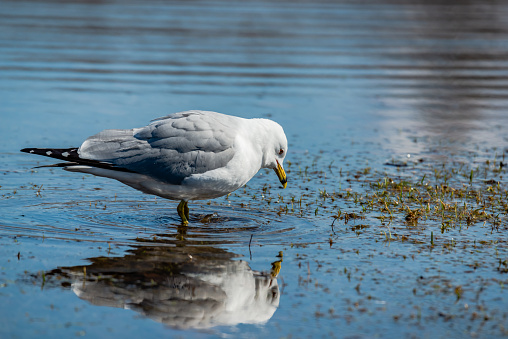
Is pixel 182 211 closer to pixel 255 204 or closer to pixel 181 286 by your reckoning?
pixel 255 204

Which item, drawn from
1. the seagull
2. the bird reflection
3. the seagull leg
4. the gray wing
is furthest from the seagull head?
the bird reflection

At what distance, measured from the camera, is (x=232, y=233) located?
25.8 ft

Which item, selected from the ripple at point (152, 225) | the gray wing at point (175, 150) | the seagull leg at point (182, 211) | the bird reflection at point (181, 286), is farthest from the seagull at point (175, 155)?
the bird reflection at point (181, 286)

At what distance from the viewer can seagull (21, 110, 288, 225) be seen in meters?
7.92

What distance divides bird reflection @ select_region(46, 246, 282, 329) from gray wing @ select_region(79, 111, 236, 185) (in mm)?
1065

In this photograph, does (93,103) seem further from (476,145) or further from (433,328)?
(433,328)

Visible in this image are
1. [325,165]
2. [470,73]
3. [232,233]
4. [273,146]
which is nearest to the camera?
[232,233]

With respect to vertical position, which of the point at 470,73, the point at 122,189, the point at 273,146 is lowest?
the point at 122,189

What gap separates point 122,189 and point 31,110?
559 centimetres

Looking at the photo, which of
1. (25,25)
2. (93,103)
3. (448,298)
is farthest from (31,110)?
(25,25)

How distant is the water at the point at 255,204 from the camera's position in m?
5.72

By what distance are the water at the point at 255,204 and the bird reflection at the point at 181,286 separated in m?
0.02

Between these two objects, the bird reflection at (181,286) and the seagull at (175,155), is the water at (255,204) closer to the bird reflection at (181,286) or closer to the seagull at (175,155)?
the bird reflection at (181,286)

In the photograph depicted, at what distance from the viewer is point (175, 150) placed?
8.00 meters
